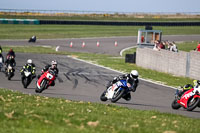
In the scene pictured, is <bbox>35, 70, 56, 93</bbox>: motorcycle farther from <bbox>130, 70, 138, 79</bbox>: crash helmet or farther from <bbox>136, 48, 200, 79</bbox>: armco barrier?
<bbox>136, 48, 200, 79</bbox>: armco barrier

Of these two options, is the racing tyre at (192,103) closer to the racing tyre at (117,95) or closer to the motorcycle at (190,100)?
the motorcycle at (190,100)

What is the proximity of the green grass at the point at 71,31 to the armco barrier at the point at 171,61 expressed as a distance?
1178 inches

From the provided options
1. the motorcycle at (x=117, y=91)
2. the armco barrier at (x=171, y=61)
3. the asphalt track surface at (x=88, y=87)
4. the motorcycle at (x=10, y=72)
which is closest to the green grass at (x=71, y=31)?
the asphalt track surface at (x=88, y=87)

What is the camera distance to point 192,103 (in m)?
15.2

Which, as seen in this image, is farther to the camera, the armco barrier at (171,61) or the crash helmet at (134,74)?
the armco barrier at (171,61)

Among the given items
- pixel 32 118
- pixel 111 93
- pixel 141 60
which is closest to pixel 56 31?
pixel 141 60

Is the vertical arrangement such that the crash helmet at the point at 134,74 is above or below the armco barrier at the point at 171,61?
above

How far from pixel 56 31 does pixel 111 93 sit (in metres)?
52.7

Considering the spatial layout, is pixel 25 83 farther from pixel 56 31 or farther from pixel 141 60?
pixel 56 31

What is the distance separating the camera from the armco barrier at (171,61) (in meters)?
25.9

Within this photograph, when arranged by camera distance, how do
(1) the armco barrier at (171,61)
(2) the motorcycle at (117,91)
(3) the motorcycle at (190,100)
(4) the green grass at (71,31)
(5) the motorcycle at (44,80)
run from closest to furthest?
1. (3) the motorcycle at (190,100)
2. (2) the motorcycle at (117,91)
3. (5) the motorcycle at (44,80)
4. (1) the armco barrier at (171,61)
5. (4) the green grass at (71,31)

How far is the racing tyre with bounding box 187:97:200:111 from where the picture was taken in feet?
49.0

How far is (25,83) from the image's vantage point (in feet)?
67.6

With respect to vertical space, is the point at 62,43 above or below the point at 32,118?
below
